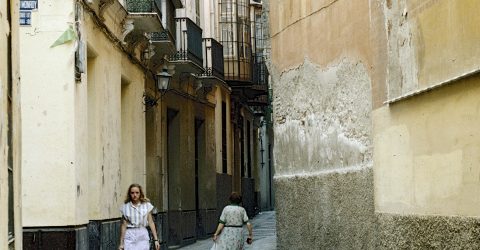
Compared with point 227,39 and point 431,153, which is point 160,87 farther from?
point 227,39

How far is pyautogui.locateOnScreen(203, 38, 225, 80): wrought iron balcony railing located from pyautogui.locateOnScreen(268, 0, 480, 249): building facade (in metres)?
10.6

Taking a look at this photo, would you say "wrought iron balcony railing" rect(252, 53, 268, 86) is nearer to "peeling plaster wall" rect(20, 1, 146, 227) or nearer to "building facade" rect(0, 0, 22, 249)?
"peeling plaster wall" rect(20, 1, 146, 227)

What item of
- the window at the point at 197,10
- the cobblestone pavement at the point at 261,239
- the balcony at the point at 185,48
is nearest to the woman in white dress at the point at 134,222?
the cobblestone pavement at the point at 261,239

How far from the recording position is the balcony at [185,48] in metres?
22.7

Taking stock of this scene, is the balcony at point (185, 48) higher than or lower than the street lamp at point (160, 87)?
higher

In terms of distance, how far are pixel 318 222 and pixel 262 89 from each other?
68.5 feet

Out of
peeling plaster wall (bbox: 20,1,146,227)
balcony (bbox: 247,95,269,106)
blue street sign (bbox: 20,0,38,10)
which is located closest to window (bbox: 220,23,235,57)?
balcony (bbox: 247,95,269,106)

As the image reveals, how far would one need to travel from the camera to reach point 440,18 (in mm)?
8492

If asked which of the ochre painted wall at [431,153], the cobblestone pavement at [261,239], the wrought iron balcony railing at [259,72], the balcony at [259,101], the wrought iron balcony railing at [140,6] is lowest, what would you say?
the cobblestone pavement at [261,239]

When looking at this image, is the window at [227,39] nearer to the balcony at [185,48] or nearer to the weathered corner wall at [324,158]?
the balcony at [185,48]

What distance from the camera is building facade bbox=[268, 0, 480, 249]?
8062 mm

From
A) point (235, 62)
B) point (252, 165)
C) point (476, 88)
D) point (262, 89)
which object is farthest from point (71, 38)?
point (252, 165)

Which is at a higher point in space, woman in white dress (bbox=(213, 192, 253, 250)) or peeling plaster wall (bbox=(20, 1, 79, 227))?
peeling plaster wall (bbox=(20, 1, 79, 227))

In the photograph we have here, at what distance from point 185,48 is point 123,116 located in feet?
18.7
